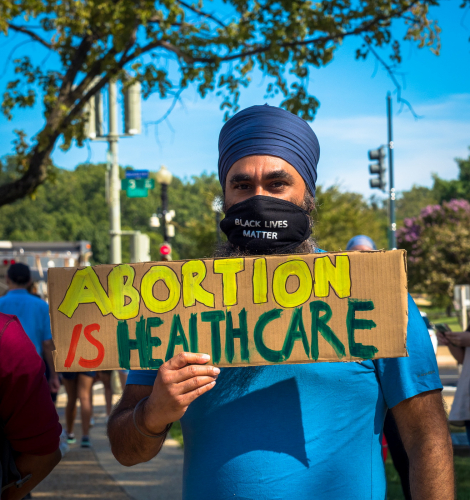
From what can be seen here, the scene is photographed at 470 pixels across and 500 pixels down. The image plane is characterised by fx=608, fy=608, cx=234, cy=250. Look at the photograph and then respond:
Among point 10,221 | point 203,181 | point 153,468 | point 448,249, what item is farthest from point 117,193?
point 203,181

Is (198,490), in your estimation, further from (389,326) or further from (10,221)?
(10,221)

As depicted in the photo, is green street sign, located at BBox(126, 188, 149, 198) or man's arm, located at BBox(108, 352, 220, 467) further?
green street sign, located at BBox(126, 188, 149, 198)

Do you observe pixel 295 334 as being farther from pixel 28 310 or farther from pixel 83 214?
pixel 83 214

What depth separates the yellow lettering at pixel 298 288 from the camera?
4.90ft

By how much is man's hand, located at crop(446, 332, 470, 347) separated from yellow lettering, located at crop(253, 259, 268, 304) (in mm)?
3635

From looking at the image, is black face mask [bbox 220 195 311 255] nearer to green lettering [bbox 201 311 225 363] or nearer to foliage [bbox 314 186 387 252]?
green lettering [bbox 201 311 225 363]

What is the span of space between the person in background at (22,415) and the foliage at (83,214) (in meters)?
49.3

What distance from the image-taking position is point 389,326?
1.47m

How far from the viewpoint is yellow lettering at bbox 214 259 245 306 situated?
4.96 feet

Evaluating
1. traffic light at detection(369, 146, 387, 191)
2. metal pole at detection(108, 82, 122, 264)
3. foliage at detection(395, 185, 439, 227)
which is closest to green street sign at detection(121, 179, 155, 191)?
metal pole at detection(108, 82, 122, 264)

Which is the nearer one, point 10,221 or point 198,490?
point 198,490

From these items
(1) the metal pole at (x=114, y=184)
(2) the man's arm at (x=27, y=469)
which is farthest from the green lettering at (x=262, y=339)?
(1) the metal pole at (x=114, y=184)

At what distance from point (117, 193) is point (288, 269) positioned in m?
11.1

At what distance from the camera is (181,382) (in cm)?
137
